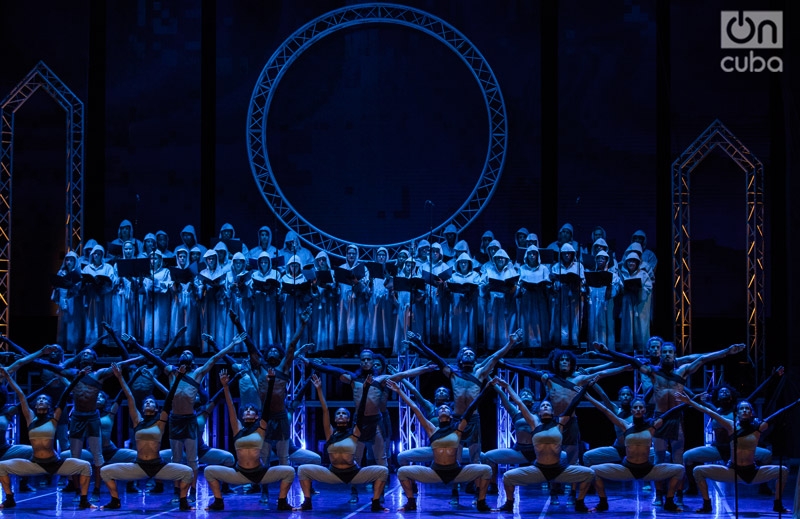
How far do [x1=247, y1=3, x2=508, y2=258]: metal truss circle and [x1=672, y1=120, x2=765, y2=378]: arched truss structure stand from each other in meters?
2.41

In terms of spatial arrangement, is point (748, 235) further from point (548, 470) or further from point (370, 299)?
point (548, 470)

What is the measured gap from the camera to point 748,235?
13.7m

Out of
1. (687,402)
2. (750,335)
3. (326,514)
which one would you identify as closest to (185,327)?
(326,514)

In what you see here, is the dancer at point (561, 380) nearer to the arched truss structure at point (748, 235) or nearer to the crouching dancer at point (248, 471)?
the crouching dancer at point (248, 471)

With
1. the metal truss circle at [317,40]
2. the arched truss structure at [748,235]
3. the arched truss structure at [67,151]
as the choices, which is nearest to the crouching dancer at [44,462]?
the arched truss structure at [67,151]

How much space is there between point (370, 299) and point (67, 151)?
5057 millimetres

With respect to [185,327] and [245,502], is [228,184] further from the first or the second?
[245,502]

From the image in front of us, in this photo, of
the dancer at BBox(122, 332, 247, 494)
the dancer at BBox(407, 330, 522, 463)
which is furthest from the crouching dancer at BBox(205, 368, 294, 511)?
the dancer at BBox(407, 330, 522, 463)

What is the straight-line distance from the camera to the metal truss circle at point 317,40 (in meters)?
14.5

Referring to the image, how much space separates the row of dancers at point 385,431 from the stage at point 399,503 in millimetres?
165

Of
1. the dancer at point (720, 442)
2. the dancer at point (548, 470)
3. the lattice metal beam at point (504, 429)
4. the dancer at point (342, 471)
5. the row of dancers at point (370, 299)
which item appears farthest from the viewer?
the row of dancers at point (370, 299)

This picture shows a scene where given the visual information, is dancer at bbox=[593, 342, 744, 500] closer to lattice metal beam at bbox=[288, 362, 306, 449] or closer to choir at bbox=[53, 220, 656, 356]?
choir at bbox=[53, 220, 656, 356]

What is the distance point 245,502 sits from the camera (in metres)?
10.2

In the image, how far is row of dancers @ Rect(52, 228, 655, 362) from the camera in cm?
1221
